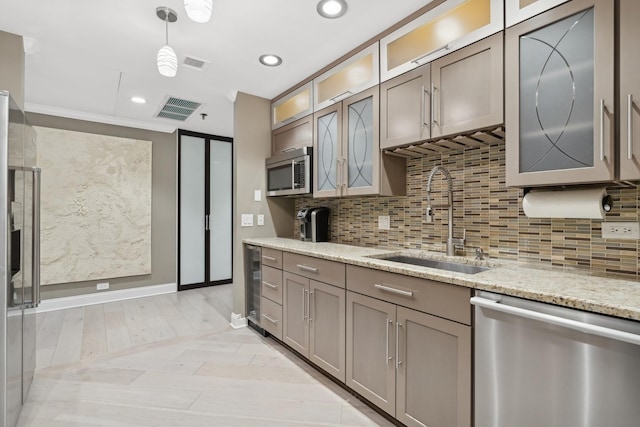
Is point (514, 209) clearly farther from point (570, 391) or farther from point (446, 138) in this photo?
point (570, 391)

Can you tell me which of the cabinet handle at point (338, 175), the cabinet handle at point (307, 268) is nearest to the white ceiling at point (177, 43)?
the cabinet handle at point (338, 175)

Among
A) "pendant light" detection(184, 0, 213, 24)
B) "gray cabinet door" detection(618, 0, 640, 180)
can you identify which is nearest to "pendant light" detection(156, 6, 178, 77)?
"pendant light" detection(184, 0, 213, 24)

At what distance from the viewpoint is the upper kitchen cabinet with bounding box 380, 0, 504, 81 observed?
1.64 meters

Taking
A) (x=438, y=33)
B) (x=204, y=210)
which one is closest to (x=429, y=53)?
(x=438, y=33)

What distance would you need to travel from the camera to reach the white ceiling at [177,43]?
1971 millimetres

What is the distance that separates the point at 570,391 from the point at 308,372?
1.66 meters

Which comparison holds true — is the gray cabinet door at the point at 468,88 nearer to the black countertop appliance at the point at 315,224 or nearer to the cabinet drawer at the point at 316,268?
the cabinet drawer at the point at 316,268

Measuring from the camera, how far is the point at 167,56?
1.88 metres

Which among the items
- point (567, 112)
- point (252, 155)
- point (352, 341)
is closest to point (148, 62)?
point (252, 155)

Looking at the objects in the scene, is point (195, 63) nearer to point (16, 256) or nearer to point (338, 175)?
point (338, 175)

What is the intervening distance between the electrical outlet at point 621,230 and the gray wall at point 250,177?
2.71m

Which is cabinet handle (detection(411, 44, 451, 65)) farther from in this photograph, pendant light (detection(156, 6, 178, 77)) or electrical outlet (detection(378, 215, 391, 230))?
pendant light (detection(156, 6, 178, 77))

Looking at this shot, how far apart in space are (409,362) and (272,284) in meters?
1.48

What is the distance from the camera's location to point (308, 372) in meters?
2.32
